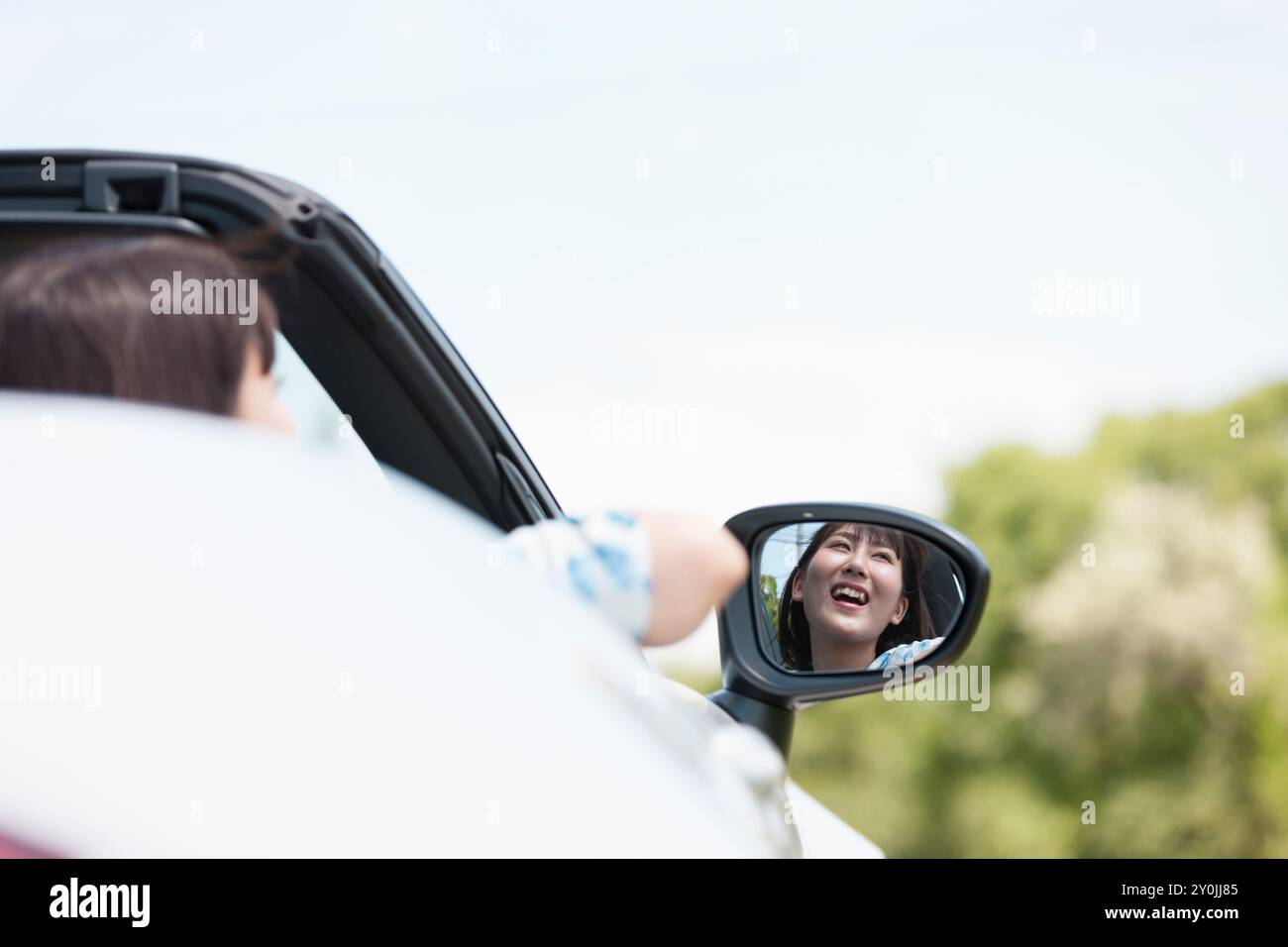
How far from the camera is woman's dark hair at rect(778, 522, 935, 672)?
2.12 meters

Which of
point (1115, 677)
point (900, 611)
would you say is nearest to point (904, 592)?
point (900, 611)

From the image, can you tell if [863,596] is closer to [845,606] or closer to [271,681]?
[845,606]

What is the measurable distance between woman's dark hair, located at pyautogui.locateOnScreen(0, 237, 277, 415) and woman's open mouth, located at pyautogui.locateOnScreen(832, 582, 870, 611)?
3.56 ft

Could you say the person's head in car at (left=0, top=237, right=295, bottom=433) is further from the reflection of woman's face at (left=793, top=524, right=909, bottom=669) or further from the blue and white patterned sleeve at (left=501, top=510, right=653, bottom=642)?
the reflection of woman's face at (left=793, top=524, right=909, bottom=669)

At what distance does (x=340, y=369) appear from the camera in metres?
2.22

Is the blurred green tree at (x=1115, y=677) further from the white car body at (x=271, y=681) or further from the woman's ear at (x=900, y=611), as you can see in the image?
the white car body at (x=271, y=681)

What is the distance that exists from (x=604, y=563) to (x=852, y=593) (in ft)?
2.51

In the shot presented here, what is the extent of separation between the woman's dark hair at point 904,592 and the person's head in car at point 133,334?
1.02 meters

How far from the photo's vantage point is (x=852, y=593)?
213 cm

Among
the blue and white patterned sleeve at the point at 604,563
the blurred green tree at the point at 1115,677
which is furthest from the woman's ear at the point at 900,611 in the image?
the blurred green tree at the point at 1115,677
